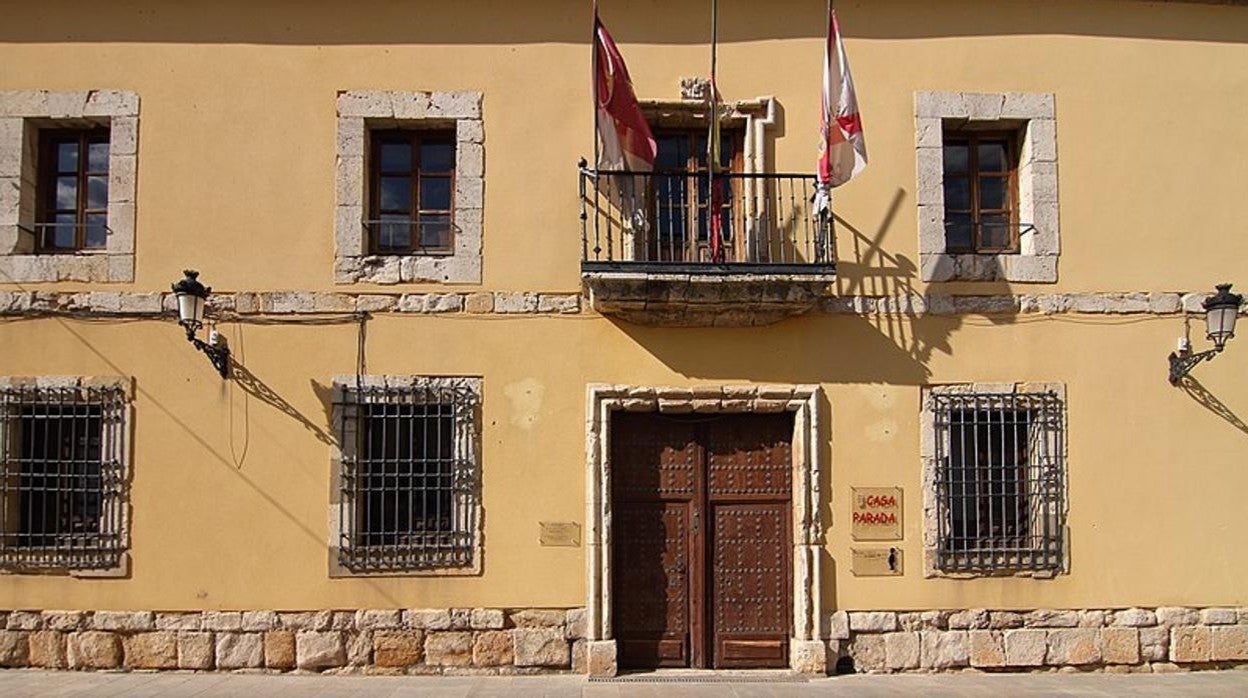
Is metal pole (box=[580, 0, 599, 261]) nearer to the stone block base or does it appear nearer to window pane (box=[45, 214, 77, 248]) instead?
the stone block base

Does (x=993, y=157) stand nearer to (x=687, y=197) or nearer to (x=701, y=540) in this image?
(x=687, y=197)

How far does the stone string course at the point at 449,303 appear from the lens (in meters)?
7.44

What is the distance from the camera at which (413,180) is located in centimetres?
781

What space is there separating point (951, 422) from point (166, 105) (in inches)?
257

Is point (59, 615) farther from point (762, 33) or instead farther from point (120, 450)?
point (762, 33)

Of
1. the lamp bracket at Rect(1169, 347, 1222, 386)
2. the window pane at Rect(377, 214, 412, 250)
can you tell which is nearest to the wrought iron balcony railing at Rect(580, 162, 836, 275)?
the window pane at Rect(377, 214, 412, 250)

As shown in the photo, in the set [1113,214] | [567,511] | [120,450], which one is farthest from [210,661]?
[1113,214]

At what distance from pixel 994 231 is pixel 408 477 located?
16.4ft

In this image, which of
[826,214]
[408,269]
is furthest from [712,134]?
[408,269]

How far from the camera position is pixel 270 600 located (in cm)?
728

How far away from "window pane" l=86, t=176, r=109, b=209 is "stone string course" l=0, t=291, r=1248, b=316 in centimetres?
78

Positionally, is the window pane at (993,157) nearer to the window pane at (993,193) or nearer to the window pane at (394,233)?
the window pane at (993,193)

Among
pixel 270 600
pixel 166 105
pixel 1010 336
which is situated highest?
pixel 166 105

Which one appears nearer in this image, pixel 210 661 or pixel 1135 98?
pixel 210 661
